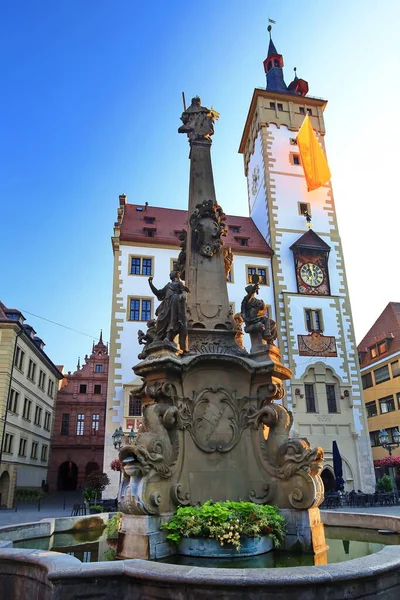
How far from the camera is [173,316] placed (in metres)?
8.73

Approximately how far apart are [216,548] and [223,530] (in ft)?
0.93

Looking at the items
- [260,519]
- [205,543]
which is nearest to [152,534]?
[205,543]

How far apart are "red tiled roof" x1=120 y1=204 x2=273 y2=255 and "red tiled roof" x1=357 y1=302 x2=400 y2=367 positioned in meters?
15.2

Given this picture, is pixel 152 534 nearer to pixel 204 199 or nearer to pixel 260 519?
pixel 260 519

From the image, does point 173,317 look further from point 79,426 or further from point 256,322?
point 79,426

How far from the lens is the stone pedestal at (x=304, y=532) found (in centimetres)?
714

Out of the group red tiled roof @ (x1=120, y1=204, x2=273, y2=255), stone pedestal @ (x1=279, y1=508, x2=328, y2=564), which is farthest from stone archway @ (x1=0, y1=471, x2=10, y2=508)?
stone pedestal @ (x1=279, y1=508, x2=328, y2=564)

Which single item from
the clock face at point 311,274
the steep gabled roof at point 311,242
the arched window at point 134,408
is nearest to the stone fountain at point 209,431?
the arched window at point 134,408

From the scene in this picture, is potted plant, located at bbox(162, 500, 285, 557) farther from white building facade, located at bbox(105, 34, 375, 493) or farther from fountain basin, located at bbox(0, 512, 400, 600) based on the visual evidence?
white building facade, located at bbox(105, 34, 375, 493)

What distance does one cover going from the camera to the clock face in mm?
33531

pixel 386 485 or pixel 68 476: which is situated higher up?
pixel 68 476

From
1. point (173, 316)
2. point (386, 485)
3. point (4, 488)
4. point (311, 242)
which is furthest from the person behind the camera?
point (311, 242)

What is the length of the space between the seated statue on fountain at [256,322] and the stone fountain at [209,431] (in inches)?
0.8

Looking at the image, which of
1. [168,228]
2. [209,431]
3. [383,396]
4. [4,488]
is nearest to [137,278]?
[168,228]
